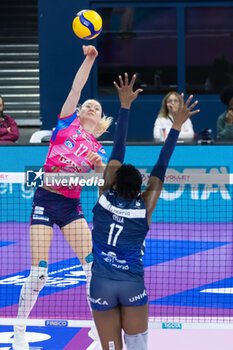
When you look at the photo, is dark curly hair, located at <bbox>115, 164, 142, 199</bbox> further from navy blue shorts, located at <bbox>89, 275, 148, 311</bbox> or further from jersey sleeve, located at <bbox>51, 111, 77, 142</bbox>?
jersey sleeve, located at <bbox>51, 111, 77, 142</bbox>

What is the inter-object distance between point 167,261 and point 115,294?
191 inches

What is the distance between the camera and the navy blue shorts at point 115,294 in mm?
4590

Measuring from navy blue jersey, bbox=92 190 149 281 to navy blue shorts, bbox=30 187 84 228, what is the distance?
162 centimetres

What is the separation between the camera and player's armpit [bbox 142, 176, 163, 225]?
4.81 meters

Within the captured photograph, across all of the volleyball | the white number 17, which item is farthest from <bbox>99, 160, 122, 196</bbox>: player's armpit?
the volleyball

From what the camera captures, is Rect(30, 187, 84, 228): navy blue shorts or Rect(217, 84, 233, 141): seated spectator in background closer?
Rect(30, 187, 84, 228): navy blue shorts

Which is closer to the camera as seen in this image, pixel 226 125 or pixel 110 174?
pixel 110 174

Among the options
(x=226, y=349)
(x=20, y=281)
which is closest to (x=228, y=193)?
(x=20, y=281)

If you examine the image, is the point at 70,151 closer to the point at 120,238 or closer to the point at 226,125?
the point at 120,238

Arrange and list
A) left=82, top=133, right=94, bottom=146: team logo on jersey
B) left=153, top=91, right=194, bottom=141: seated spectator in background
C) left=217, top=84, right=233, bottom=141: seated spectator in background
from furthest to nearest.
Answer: left=217, top=84, right=233, bottom=141: seated spectator in background < left=153, top=91, right=194, bottom=141: seated spectator in background < left=82, top=133, right=94, bottom=146: team logo on jersey

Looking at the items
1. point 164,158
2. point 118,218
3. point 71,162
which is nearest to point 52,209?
point 71,162

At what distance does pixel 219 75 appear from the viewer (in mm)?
16297

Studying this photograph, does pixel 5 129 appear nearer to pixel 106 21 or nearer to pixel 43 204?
pixel 106 21

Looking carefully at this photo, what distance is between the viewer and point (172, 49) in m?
16.3
